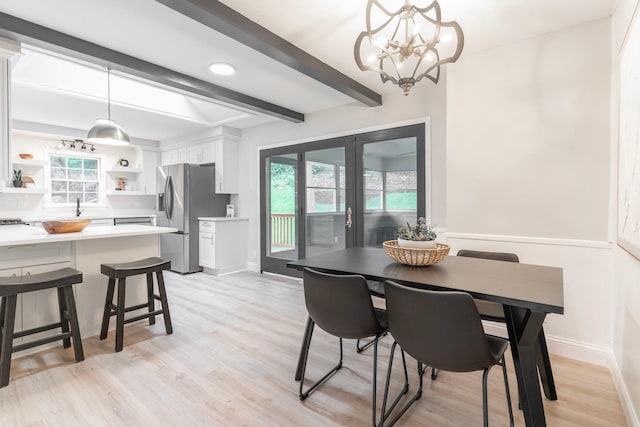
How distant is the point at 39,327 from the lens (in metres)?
2.45

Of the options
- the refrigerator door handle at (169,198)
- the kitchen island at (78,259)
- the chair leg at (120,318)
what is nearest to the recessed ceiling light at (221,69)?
the kitchen island at (78,259)

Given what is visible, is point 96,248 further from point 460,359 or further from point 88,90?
point 460,359

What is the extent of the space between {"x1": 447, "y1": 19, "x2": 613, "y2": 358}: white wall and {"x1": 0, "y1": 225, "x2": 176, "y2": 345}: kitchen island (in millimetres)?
3142

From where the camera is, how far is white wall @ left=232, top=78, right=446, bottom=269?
3.41m

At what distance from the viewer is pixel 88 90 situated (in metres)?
3.79

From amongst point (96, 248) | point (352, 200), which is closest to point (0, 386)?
point (96, 248)

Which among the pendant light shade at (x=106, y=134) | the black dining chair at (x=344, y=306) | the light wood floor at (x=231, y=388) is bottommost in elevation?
the light wood floor at (x=231, y=388)

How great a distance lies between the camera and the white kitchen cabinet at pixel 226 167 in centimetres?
537

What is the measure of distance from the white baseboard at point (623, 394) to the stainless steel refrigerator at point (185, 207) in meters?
5.13

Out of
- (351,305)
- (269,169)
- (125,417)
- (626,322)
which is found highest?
(269,169)

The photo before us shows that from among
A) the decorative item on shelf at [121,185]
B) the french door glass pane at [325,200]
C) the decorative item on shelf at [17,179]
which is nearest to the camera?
the french door glass pane at [325,200]

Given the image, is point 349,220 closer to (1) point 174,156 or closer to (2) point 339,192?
(2) point 339,192

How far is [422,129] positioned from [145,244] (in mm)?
3219

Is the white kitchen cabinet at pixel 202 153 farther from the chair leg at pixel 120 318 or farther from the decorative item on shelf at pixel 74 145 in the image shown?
the chair leg at pixel 120 318
